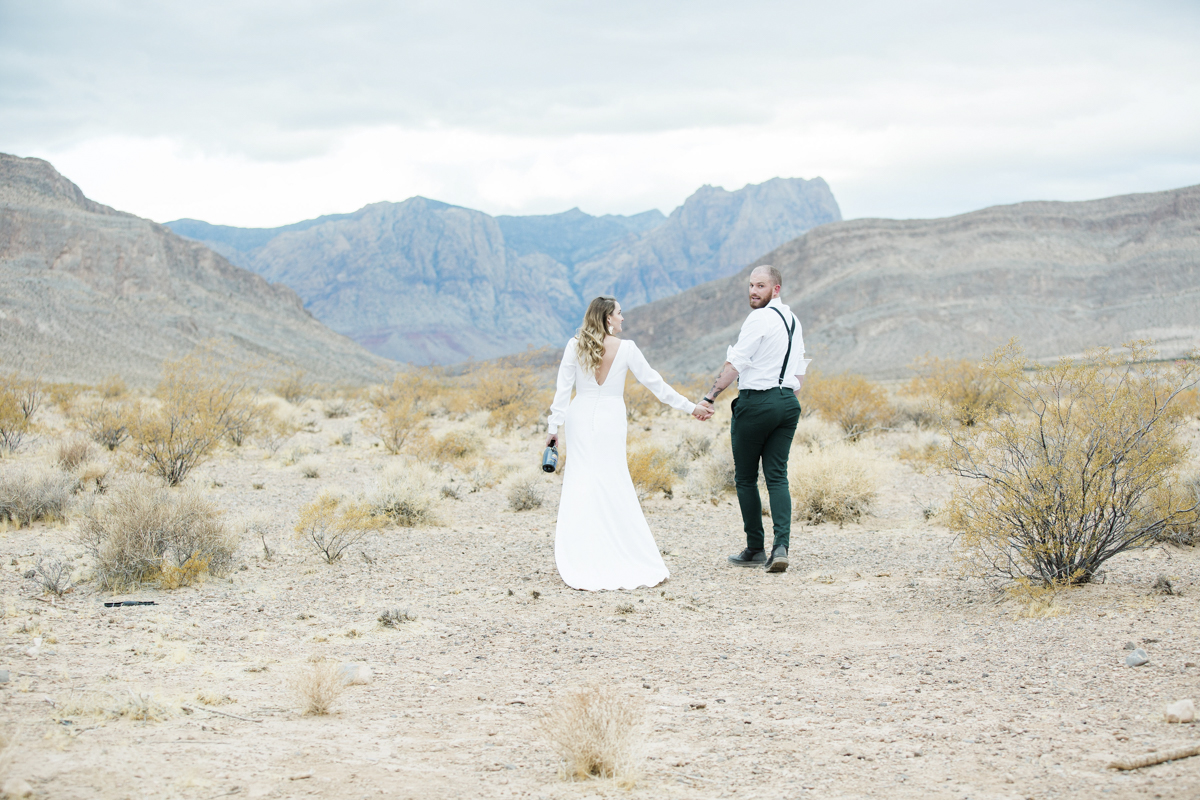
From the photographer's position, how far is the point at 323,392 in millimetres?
37969

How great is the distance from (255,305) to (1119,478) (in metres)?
84.1

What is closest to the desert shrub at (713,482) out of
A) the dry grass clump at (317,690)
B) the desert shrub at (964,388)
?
the desert shrub at (964,388)

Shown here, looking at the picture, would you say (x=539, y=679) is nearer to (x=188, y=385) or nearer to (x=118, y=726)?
(x=118, y=726)

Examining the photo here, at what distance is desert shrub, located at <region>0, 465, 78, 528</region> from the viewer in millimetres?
8312

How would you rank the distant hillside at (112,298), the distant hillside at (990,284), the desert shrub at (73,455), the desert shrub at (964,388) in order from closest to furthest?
the desert shrub at (73,455)
the desert shrub at (964,388)
the distant hillside at (112,298)
the distant hillside at (990,284)

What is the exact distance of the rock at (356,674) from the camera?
420cm

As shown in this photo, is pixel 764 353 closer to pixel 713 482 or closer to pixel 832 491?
pixel 832 491

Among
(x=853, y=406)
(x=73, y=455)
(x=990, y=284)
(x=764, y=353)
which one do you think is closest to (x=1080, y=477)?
(x=764, y=353)

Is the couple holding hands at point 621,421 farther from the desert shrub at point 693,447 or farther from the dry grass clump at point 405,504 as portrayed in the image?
the desert shrub at point 693,447

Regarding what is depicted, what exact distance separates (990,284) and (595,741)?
76.2 m

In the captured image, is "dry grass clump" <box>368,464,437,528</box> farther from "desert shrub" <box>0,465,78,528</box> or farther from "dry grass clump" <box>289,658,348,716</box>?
"dry grass clump" <box>289,658,348,716</box>

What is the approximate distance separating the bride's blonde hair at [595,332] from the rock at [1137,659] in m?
3.74

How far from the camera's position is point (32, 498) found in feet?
27.6

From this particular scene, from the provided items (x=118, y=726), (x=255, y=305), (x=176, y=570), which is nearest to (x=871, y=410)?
(x=176, y=570)
